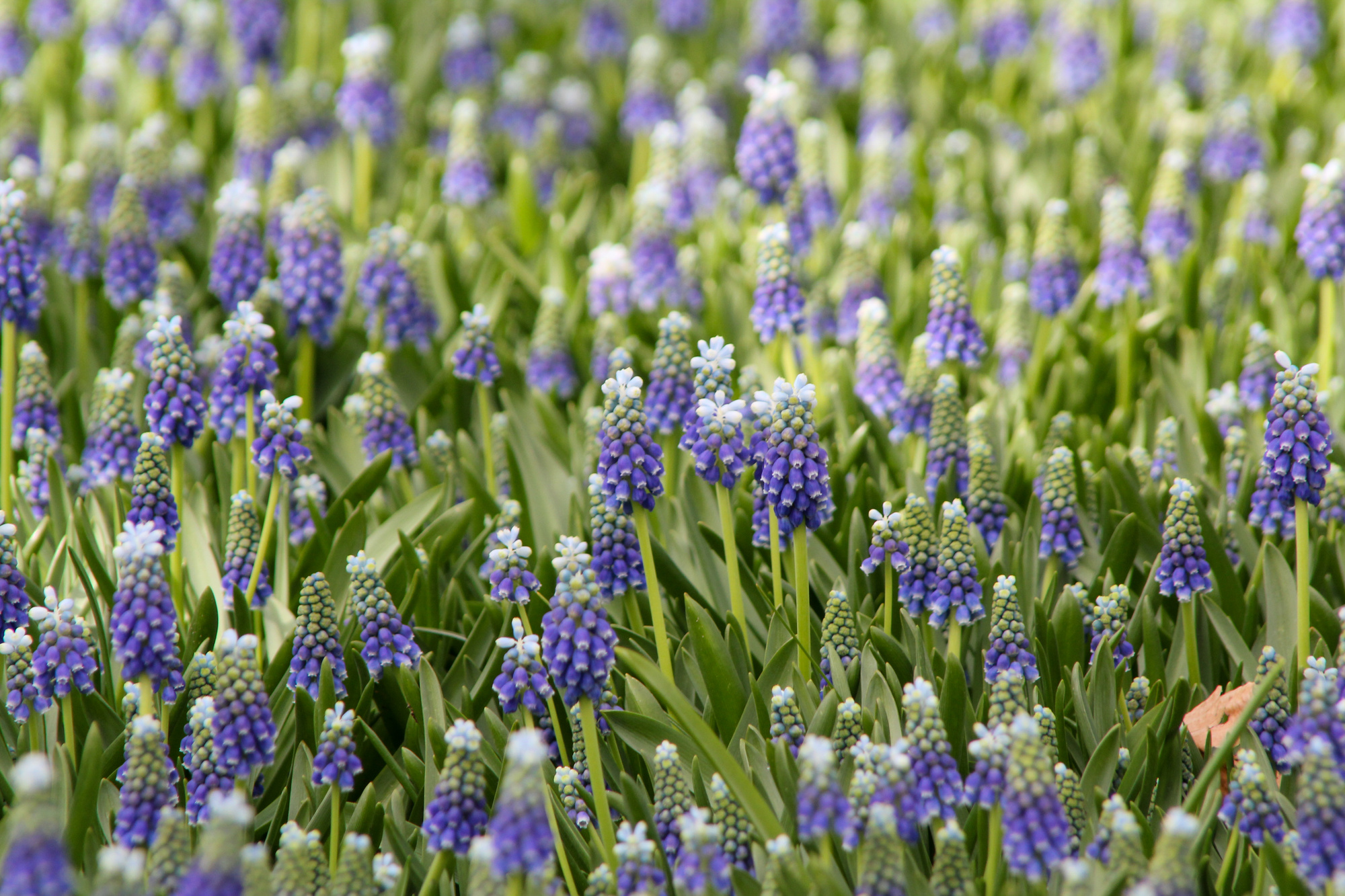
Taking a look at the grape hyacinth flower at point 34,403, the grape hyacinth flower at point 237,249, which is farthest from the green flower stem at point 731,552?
the grape hyacinth flower at point 237,249

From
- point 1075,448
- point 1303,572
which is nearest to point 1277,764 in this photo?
point 1303,572

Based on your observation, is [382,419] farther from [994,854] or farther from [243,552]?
[994,854]

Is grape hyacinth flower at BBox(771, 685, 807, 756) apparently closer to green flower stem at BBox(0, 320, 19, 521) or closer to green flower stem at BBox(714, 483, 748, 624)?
green flower stem at BBox(714, 483, 748, 624)

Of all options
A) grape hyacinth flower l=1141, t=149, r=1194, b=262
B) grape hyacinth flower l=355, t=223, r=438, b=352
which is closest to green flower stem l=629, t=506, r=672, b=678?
grape hyacinth flower l=355, t=223, r=438, b=352

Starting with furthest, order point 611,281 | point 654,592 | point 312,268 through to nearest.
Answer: point 611,281, point 312,268, point 654,592

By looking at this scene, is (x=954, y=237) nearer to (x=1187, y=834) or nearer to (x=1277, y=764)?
(x=1277, y=764)

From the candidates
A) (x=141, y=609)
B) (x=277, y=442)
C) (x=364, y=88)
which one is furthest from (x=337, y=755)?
(x=364, y=88)

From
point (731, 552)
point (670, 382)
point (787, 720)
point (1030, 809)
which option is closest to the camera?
point (1030, 809)
